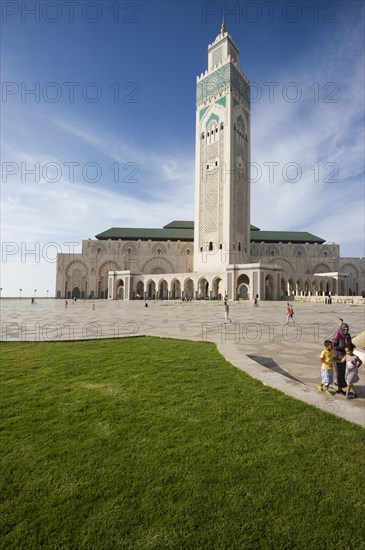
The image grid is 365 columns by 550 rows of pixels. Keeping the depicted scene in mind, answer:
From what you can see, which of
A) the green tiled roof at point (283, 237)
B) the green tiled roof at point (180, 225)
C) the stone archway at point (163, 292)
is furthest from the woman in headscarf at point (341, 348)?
the green tiled roof at point (180, 225)

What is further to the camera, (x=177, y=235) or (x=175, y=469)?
(x=177, y=235)

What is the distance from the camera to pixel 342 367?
15.9ft

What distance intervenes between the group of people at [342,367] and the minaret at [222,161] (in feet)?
143

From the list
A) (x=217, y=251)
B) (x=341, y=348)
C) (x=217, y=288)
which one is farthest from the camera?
(x=217, y=251)

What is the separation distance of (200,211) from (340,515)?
5360 cm

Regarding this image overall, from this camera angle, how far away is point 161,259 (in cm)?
6475

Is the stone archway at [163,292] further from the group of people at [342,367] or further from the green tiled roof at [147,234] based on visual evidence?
the group of people at [342,367]

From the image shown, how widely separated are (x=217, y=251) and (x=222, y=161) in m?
15.7

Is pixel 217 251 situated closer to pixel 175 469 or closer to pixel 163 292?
pixel 163 292

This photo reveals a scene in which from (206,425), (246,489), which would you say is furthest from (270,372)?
(246,489)

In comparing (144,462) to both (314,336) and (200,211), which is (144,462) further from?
(200,211)

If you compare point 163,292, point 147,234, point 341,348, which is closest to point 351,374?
point 341,348

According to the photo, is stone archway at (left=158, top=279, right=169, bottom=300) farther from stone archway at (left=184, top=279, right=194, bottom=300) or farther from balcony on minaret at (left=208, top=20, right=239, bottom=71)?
balcony on minaret at (left=208, top=20, right=239, bottom=71)

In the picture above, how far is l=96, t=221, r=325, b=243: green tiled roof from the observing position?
67.1 metres
